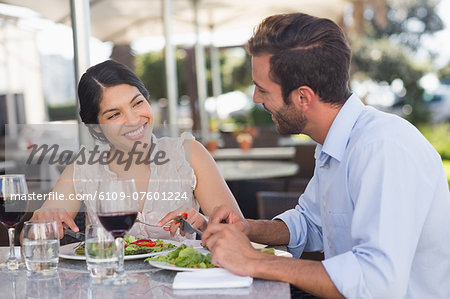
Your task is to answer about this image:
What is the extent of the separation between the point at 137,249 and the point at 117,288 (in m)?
0.36

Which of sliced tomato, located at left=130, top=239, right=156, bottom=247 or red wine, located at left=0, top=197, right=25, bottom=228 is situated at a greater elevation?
red wine, located at left=0, top=197, right=25, bottom=228

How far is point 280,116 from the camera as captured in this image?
1780 millimetres

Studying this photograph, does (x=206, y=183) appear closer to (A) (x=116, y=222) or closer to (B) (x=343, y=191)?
(B) (x=343, y=191)

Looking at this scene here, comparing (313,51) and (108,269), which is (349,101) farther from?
(108,269)

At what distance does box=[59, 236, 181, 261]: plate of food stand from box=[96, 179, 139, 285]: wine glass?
0.68 ft

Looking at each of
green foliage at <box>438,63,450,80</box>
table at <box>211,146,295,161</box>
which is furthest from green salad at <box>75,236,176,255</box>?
green foliage at <box>438,63,450,80</box>

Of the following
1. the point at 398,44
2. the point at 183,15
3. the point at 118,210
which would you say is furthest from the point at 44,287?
the point at 398,44

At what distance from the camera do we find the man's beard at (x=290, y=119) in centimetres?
177

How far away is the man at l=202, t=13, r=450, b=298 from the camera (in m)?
1.44

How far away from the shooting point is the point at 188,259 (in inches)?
62.3

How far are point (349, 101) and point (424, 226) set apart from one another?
0.41 metres

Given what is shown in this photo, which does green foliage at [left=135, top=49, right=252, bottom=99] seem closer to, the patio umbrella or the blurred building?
the patio umbrella

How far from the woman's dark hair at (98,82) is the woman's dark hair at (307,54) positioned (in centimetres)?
85

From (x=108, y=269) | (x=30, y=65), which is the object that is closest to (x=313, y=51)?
(x=108, y=269)
